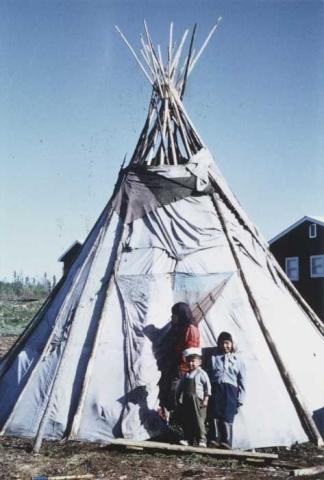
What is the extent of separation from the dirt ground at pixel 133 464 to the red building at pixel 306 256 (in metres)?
16.3

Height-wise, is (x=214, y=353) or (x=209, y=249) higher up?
(x=209, y=249)

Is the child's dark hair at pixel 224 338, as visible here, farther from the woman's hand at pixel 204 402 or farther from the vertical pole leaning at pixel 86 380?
the vertical pole leaning at pixel 86 380

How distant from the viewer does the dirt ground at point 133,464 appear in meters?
4.65

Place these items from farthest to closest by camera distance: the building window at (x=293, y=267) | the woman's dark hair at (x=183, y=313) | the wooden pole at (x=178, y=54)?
the building window at (x=293, y=267)
the wooden pole at (x=178, y=54)
the woman's dark hair at (x=183, y=313)

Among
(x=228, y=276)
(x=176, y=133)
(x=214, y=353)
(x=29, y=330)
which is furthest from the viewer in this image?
(x=176, y=133)

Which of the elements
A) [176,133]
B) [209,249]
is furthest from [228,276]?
[176,133]

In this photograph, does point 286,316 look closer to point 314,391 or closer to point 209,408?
point 314,391

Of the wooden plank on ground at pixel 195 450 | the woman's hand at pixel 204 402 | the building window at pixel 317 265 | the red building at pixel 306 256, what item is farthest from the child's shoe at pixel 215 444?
the building window at pixel 317 265

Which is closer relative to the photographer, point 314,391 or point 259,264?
point 314,391

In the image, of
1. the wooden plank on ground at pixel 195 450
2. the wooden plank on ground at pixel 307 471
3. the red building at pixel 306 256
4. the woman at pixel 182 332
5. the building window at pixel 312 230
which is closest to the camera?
the wooden plank on ground at pixel 307 471

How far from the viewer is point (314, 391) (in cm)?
630

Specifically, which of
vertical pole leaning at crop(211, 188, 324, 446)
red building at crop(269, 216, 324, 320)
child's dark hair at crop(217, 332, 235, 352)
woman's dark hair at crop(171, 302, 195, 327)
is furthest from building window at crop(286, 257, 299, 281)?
child's dark hair at crop(217, 332, 235, 352)

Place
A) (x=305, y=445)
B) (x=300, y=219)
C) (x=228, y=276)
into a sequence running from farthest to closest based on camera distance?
(x=300, y=219) → (x=228, y=276) → (x=305, y=445)

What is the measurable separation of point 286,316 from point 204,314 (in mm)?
1338
